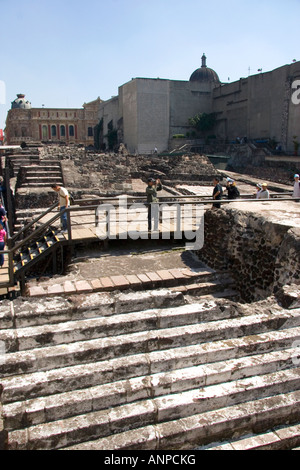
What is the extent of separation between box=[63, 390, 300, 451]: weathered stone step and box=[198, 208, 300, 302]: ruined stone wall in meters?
2.03

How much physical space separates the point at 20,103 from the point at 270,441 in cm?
8070

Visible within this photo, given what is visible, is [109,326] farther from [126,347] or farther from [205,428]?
[205,428]

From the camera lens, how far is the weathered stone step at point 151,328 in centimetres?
331

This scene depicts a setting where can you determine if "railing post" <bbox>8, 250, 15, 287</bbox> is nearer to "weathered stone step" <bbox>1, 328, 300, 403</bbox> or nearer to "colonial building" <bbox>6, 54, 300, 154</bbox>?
"weathered stone step" <bbox>1, 328, 300, 403</bbox>

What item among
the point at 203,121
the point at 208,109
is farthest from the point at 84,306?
the point at 208,109

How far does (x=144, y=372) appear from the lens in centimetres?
328

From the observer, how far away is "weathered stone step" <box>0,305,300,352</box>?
3309 millimetres

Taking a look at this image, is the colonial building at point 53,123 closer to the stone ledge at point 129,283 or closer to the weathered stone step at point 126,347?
the stone ledge at point 129,283

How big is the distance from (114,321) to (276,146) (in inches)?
1310

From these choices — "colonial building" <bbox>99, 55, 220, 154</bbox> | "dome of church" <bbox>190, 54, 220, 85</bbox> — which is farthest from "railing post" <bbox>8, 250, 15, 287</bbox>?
"dome of church" <bbox>190, 54, 220, 85</bbox>

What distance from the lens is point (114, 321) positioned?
357cm

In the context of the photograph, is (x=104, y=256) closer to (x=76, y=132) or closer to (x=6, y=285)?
(x=6, y=285)

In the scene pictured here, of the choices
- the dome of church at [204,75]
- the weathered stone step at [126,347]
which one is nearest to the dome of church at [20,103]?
the dome of church at [204,75]
